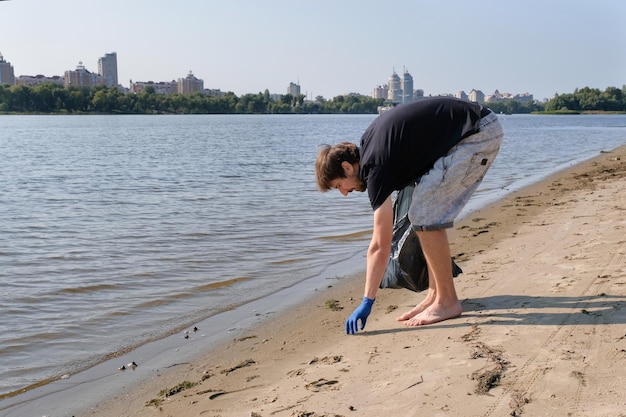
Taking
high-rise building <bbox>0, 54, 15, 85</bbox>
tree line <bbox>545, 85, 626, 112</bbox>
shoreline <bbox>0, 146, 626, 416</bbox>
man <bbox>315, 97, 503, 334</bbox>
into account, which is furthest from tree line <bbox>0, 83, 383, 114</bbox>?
man <bbox>315, 97, 503, 334</bbox>

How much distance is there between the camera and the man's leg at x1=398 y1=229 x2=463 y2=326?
164 inches

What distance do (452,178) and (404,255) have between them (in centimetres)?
72

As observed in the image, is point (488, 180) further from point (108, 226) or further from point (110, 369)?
point (110, 369)

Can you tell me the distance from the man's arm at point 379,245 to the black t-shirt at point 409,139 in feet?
0.19

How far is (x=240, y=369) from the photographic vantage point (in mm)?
4082

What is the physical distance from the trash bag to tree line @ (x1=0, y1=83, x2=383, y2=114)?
404 ft

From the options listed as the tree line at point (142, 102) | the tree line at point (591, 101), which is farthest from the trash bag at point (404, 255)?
the tree line at point (591, 101)

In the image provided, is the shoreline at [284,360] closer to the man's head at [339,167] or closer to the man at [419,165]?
the man at [419,165]

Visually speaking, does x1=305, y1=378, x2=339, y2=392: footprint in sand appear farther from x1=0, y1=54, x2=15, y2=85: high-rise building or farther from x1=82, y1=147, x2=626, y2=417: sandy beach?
x1=0, y1=54, x2=15, y2=85: high-rise building

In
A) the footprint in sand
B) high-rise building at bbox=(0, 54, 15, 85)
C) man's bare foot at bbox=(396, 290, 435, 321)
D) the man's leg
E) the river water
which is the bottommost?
the river water

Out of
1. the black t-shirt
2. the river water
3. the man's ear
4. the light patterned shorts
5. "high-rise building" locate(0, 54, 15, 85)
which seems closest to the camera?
the black t-shirt

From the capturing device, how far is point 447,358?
11.7 ft

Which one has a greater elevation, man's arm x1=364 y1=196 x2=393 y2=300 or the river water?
man's arm x1=364 y1=196 x2=393 y2=300

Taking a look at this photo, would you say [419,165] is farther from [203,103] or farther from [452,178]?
[203,103]
